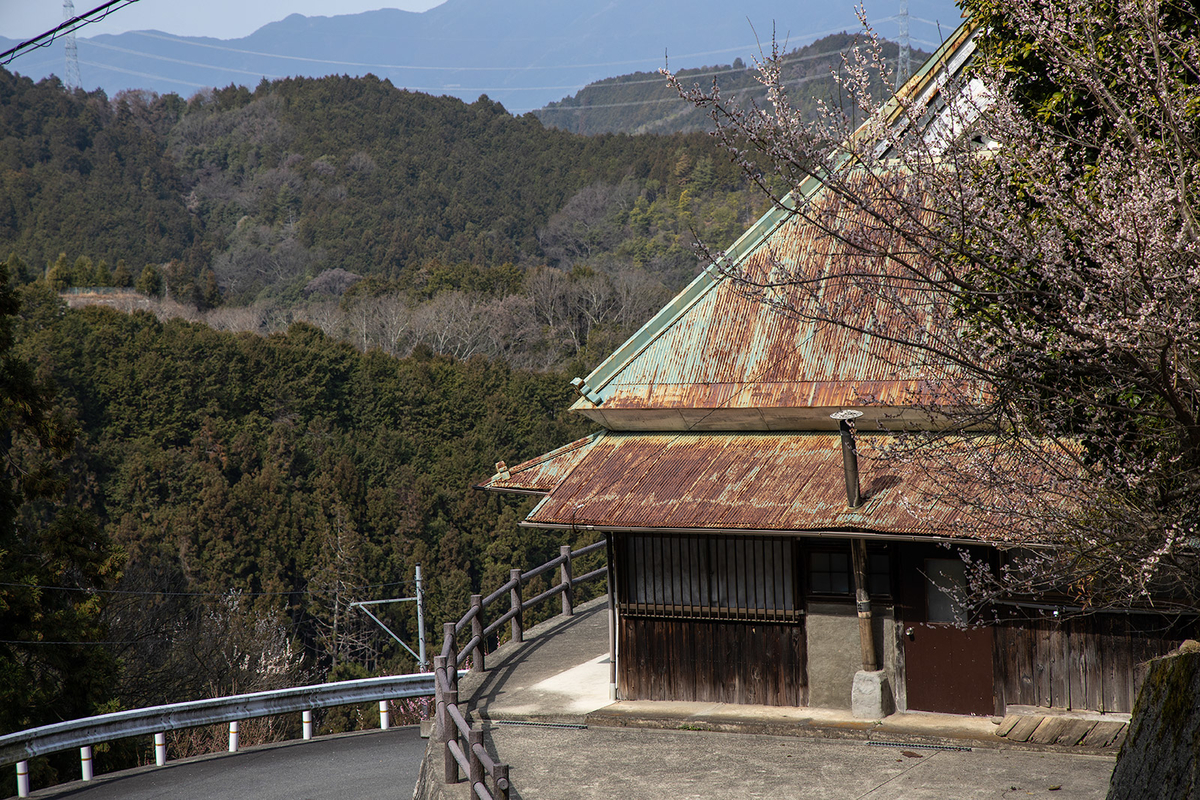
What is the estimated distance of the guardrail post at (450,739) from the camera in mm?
10547

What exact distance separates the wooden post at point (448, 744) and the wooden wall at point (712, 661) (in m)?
2.80

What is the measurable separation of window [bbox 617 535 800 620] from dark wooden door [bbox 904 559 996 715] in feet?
4.54

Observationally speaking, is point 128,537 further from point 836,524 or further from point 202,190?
point 202,190

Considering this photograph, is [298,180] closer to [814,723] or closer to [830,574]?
[830,574]

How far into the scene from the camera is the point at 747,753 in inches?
436

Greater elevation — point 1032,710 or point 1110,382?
point 1110,382

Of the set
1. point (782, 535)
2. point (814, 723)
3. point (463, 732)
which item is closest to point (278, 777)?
point (463, 732)

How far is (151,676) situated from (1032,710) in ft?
91.3

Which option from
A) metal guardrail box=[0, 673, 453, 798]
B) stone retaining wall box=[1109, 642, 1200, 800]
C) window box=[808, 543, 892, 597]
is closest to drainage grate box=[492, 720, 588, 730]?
window box=[808, 543, 892, 597]

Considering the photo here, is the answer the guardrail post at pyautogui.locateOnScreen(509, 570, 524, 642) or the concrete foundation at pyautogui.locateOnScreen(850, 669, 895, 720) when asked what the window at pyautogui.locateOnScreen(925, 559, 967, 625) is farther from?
the guardrail post at pyautogui.locateOnScreen(509, 570, 524, 642)


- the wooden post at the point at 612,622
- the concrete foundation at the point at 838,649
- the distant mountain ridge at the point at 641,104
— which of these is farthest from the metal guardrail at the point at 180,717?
the distant mountain ridge at the point at 641,104

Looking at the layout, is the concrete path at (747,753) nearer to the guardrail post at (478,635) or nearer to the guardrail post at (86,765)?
the guardrail post at (478,635)

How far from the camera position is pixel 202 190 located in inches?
4791

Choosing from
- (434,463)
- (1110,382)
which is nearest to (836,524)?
(1110,382)
